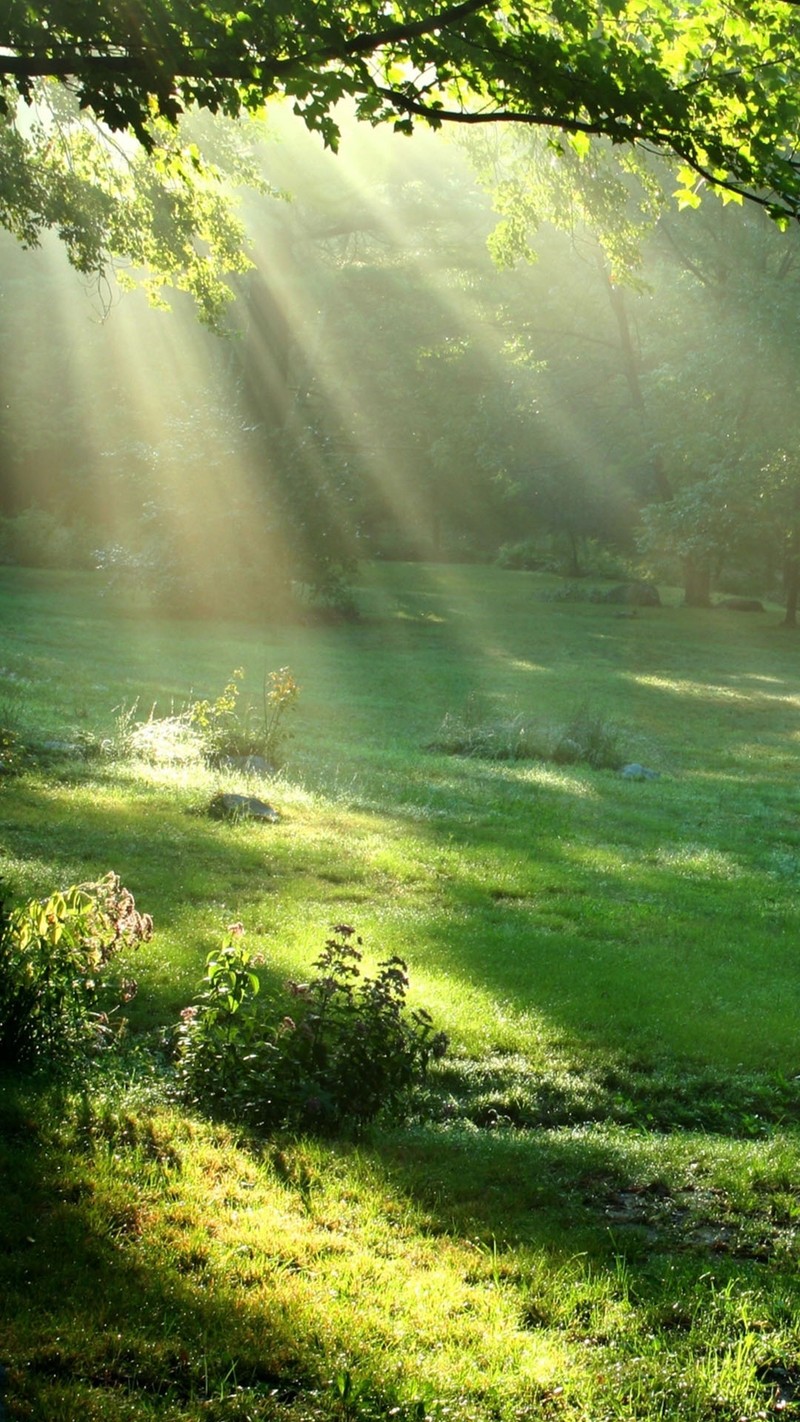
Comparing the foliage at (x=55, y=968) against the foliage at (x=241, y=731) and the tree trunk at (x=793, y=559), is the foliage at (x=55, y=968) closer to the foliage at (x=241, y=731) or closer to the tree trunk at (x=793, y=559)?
the foliage at (x=241, y=731)

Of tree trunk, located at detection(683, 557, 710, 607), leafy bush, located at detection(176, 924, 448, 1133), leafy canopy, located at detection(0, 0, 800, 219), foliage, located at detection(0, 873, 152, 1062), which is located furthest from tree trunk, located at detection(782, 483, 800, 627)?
foliage, located at detection(0, 873, 152, 1062)

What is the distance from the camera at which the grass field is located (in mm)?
3391

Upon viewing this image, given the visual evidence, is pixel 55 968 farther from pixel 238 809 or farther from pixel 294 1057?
pixel 238 809

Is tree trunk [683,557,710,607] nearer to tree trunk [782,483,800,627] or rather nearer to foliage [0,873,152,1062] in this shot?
tree trunk [782,483,800,627]

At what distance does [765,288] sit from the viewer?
113 feet

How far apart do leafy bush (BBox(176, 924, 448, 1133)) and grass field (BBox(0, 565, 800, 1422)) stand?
7.6 inches

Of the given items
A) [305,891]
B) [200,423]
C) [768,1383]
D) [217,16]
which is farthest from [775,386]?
[768,1383]

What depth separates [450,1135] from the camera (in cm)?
551

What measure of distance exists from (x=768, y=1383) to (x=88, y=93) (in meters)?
5.81

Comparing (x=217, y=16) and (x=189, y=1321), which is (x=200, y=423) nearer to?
(x=217, y=16)

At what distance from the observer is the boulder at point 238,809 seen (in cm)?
1180

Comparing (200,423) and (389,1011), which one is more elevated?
(200,423)

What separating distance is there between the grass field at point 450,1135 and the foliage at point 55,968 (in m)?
0.24

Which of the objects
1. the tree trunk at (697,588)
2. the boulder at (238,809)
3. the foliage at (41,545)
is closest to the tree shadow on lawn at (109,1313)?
the boulder at (238,809)
